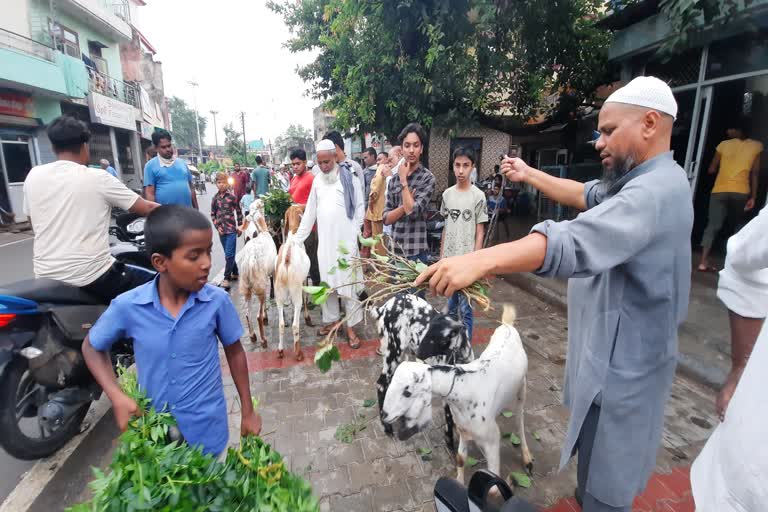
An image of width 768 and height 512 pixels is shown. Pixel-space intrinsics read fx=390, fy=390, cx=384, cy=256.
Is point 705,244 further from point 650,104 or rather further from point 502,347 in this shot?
point 650,104

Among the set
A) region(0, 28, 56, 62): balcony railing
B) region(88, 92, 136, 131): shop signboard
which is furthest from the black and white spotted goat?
region(88, 92, 136, 131): shop signboard

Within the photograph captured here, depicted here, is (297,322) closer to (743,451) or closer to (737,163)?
(743,451)

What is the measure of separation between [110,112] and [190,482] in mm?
23675

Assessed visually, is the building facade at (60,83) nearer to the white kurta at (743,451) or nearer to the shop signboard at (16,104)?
the shop signboard at (16,104)

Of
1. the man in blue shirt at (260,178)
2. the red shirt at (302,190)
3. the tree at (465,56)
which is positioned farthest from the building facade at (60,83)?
the red shirt at (302,190)

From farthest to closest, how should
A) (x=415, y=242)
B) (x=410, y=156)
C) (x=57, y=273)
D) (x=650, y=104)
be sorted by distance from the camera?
1. (x=415, y=242)
2. (x=410, y=156)
3. (x=57, y=273)
4. (x=650, y=104)

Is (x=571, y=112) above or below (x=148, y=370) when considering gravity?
above

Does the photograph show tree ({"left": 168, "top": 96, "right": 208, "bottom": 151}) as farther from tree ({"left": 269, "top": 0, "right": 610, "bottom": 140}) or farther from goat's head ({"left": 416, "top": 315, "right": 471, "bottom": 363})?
goat's head ({"left": 416, "top": 315, "right": 471, "bottom": 363})

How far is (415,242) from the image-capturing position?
447 cm

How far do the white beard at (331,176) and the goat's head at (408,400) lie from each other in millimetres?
2893

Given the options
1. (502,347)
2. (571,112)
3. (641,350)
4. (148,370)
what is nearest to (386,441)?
(502,347)

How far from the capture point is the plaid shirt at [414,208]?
428 cm

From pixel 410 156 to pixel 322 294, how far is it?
2.49 meters

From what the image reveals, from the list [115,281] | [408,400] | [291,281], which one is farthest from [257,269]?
[408,400]
